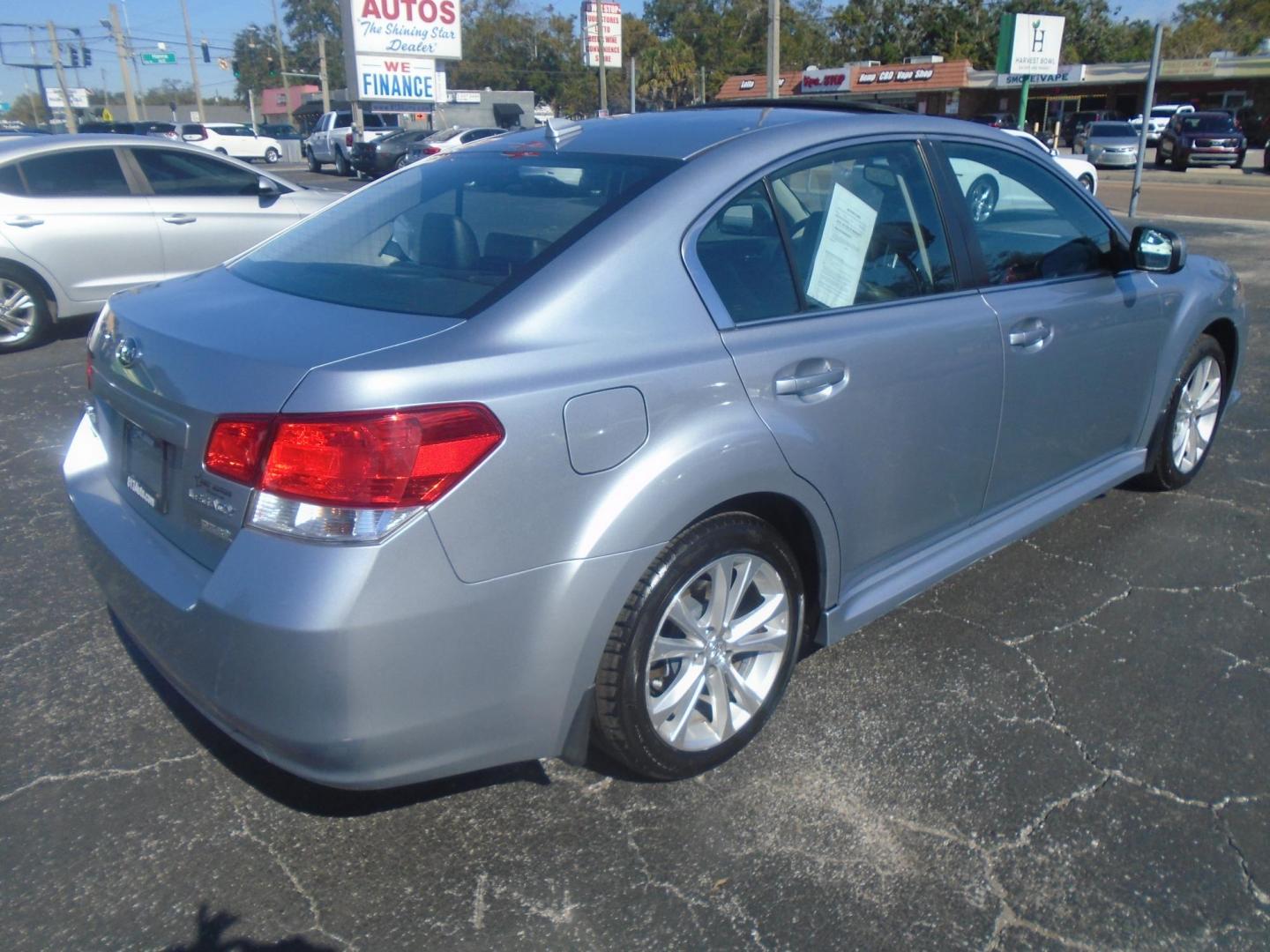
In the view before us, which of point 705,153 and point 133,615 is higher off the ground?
point 705,153

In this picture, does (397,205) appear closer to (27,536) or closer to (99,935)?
(99,935)

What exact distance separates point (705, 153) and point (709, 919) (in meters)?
1.90

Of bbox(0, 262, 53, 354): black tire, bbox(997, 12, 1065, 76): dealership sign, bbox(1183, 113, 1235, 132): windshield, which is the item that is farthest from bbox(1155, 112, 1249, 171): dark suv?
bbox(0, 262, 53, 354): black tire

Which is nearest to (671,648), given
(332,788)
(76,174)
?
(332,788)

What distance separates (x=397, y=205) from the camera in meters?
3.11

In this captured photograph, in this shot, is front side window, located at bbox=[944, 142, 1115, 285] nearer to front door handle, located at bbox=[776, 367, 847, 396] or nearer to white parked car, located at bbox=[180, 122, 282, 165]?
front door handle, located at bbox=[776, 367, 847, 396]

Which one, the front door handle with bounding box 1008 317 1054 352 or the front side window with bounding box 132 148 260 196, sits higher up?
the front side window with bounding box 132 148 260 196

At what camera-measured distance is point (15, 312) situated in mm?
7590

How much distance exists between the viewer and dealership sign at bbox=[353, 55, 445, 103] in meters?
31.5

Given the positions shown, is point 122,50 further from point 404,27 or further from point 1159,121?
point 1159,121

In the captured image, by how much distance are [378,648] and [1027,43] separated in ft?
77.0

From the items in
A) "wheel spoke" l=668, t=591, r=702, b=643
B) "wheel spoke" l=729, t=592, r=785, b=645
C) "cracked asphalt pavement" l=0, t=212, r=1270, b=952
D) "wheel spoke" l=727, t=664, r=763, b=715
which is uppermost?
"wheel spoke" l=668, t=591, r=702, b=643

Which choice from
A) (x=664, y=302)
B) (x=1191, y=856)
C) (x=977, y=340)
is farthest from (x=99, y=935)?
(x=977, y=340)

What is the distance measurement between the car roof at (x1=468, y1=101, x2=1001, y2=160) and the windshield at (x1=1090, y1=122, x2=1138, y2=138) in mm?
33980
